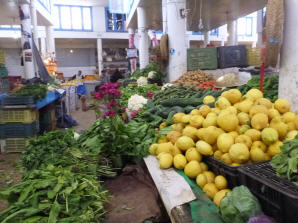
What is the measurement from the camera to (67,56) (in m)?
25.6

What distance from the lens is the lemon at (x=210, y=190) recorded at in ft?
6.24

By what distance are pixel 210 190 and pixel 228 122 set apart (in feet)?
1.87

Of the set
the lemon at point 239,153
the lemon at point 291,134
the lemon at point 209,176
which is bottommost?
the lemon at point 209,176

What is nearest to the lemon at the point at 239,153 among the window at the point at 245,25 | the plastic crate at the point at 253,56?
the plastic crate at the point at 253,56

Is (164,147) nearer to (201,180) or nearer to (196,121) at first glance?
(196,121)

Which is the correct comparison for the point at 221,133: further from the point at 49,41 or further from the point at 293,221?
the point at 49,41

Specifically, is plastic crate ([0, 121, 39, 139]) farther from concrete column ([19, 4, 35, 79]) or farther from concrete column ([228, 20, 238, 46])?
concrete column ([228, 20, 238, 46])

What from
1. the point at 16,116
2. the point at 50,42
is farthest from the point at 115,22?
the point at 16,116

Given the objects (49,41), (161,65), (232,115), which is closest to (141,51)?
(161,65)

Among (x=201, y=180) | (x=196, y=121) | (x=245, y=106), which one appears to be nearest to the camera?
(x=201, y=180)

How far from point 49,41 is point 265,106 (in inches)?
716

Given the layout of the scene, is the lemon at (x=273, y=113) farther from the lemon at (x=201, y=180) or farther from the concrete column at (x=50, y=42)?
the concrete column at (x=50, y=42)

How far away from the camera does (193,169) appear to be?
2.12m

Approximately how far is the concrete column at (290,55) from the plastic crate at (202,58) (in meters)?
5.07
